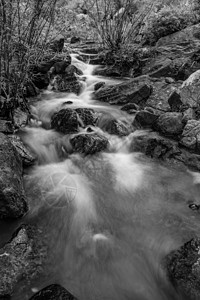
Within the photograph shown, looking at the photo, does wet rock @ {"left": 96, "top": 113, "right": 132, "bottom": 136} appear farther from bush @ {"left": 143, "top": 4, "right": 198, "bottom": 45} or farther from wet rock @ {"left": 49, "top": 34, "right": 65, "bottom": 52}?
bush @ {"left": 143, "top": 4, "right": 198, "bottom": 45}

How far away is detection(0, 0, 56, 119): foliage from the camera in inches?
163

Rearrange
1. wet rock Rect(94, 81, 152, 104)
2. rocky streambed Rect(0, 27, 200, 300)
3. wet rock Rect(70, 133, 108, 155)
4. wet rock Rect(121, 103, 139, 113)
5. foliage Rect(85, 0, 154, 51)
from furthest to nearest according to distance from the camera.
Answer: foliage Rect(85, 0, 154, 51) → wet rock Rect(94, 81, 152, 104) → wet rock Rect(121, 103, 139, 113) → wet rock Rect(70, 133, 108, 155) → rocky streambed Rect(0, 27, 200, 300)

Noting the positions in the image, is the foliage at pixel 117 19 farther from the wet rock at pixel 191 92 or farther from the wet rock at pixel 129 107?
the wet rock at pixel 191 92

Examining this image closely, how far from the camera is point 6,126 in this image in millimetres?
4797

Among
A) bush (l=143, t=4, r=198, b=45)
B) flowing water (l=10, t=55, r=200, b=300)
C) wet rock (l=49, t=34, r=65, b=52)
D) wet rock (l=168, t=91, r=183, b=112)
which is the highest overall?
bush (l=143, t=4, r=198, b=45)

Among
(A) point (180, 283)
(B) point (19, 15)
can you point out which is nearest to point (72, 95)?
(B) point (19, 15)

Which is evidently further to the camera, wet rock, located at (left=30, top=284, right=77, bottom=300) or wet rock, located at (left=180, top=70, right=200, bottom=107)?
wet rock, located at (left=180, top=70, right=200, bottom=107)

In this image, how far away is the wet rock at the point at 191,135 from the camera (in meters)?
4.92

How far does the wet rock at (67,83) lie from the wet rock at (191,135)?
331cm

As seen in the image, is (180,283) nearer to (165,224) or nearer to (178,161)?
(165,224)

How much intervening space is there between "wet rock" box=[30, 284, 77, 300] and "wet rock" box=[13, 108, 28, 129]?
332cm

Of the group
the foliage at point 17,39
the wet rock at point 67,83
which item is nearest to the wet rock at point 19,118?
Result: the foliage at point 17,39

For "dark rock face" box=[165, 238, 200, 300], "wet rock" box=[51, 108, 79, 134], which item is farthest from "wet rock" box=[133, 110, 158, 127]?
"dark rock face" box=[165, 238, 200, 300]

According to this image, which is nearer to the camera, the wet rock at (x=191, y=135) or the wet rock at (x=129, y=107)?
the wet rock at (x=191, y=135)
